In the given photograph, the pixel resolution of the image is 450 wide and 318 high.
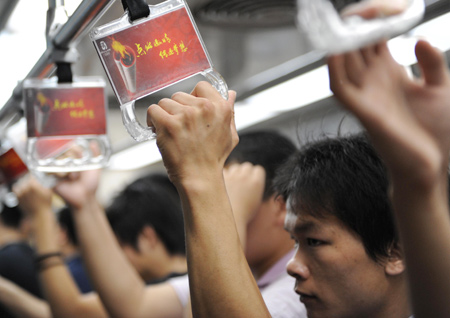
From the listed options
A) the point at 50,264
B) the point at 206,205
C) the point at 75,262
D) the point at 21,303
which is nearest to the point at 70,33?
the point at 206,205

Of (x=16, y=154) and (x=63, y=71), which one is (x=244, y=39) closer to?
(x=16, y=154)

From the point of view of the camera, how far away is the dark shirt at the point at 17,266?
2.45 m

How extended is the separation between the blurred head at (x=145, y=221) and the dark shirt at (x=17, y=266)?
471mm

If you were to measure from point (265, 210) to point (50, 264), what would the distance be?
0.79 metres

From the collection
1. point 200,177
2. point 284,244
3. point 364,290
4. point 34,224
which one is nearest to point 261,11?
point 284,244

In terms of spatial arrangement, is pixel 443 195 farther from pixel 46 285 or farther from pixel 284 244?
pixel 46 285

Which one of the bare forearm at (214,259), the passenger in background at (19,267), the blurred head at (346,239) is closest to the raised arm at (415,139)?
the bare forearm at (214,259)

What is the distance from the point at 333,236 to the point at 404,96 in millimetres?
615

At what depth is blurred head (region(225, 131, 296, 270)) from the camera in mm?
1620

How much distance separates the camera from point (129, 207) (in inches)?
90.7

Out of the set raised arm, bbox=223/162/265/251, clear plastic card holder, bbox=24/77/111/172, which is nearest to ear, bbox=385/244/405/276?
raised arm, bbox=223/162/265/251

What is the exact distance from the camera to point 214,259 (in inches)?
28.2

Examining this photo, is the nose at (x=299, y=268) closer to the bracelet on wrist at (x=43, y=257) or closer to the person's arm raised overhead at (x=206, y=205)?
the person's arm raised overhead at (x=206, y=205)

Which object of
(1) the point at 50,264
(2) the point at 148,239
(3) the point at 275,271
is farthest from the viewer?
(2) the point at 148,239
